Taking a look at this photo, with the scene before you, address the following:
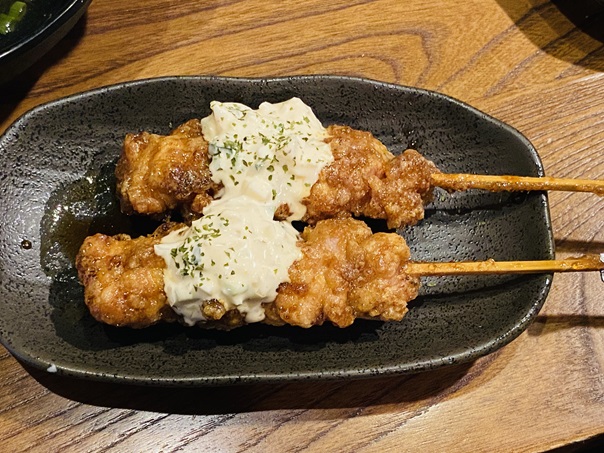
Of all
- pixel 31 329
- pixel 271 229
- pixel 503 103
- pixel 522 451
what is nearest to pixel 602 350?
pixel 522 451

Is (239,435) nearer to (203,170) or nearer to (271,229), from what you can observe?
(271,229)

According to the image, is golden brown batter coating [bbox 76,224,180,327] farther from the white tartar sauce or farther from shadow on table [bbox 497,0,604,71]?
shadow on table [bbox 497,0,604,71]

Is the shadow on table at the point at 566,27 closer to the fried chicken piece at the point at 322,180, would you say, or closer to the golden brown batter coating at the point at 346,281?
the fried chicken piece at the point at 322,180

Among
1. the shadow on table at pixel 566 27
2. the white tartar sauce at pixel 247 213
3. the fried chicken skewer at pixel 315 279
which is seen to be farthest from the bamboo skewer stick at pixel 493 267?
the shadow on table at pixel 566 27

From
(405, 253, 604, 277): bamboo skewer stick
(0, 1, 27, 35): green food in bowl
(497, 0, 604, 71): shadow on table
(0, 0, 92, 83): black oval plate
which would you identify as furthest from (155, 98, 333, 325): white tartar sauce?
(497, 0, 604, 71): shadow on table

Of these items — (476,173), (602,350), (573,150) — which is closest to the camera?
(602,350)

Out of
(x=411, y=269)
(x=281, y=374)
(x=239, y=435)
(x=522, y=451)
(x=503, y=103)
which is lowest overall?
(x=522, y=451)

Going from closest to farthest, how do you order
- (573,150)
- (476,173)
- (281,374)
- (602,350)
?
(281,374) < (602,350) < (476,173) < (573,150)
